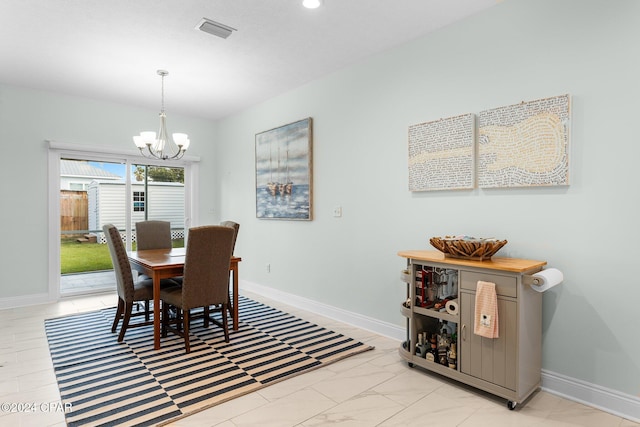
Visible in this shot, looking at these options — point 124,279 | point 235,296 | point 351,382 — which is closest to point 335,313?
point 235,296

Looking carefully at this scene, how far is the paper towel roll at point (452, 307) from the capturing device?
7.93 feet

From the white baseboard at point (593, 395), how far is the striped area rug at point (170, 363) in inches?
51.6

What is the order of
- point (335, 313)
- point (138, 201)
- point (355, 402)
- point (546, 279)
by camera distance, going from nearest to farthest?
point (546, 279)
point (355, 402)
point (335, 313)
point (138, 201)

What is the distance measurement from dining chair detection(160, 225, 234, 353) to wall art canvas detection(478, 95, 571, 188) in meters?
2.08

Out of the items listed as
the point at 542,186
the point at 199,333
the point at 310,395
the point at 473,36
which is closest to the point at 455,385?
the point at 310,395

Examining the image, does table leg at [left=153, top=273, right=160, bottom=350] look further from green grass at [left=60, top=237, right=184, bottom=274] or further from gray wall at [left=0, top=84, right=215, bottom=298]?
gray wall at [left=0, top=84, right=215, bottom=298]

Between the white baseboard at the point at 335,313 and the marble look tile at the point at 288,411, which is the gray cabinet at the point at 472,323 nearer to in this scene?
the white baseboard at the point at 335,313

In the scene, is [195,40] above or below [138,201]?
above

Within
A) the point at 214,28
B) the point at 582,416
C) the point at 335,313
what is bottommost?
the point at 582,416

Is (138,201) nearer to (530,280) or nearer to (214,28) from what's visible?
(214,28)

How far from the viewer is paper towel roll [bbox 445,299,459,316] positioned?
2.42 m

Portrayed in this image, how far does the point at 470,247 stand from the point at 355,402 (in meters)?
1.20

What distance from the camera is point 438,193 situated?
2.97 metres

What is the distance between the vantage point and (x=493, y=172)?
2.60 m
